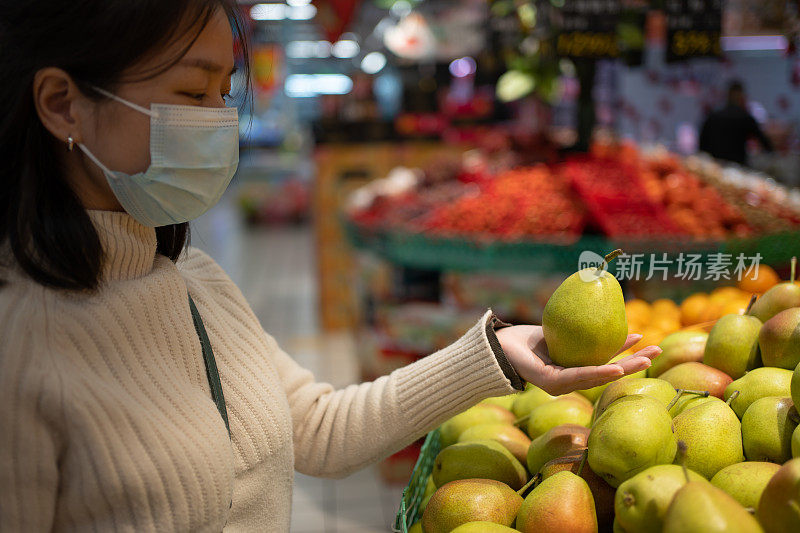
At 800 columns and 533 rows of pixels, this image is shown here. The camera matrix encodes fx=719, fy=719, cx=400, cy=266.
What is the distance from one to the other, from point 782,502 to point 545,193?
8.86 ft

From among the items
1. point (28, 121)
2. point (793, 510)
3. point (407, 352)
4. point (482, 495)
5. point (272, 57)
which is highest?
point (272, 57)

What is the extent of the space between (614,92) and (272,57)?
802 centimetres

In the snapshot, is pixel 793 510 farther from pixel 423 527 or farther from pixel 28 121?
pixel 28 121

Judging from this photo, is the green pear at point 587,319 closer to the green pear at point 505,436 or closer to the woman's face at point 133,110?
the green pear at point 505,436

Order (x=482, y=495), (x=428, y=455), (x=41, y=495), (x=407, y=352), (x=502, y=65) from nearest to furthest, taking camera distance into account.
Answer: (x=41, y=495), (x=482, y=495), (x=428, y=455), (x=407, y=352), (x=502, y=65)

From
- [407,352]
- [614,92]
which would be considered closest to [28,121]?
[407,352]

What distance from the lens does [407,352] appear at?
12.3 feet

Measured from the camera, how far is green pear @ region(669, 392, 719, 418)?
1193 millimetres

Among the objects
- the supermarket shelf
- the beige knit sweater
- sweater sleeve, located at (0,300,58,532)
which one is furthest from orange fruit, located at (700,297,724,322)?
sweater sleeve, located at (0,300,58,532)

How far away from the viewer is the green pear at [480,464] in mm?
1307

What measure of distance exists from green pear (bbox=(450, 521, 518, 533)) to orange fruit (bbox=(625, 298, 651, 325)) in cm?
72

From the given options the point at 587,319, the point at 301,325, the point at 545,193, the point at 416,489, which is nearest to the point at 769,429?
the point at 587,319

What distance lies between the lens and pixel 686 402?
1208mm

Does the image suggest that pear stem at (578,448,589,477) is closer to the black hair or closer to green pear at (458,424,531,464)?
green pear at (458,424,531,464)
